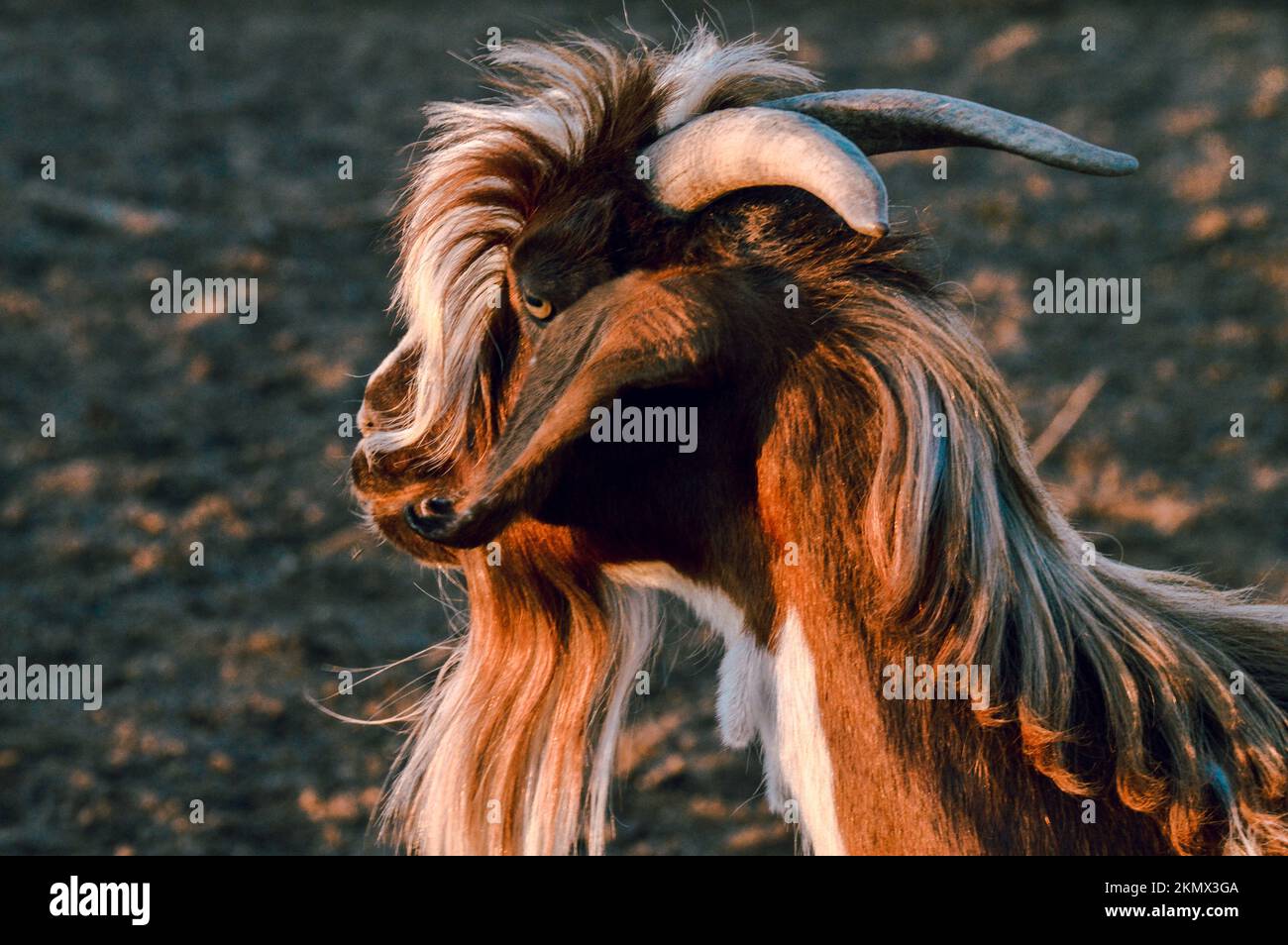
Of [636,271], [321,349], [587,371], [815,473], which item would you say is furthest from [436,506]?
[321,349]

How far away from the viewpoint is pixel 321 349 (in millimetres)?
7773

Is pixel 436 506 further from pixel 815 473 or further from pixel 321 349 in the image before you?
pixel 321 349

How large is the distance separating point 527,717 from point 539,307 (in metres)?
0.96

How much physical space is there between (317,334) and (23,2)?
4605 millimetres

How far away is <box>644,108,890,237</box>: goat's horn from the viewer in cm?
253

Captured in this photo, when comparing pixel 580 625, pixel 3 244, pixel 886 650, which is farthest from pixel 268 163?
pixel 886 650

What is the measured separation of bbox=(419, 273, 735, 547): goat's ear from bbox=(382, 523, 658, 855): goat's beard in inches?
17.8

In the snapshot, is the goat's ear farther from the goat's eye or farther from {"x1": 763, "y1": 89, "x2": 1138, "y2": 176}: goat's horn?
{"x1": 763, "y1": 89, "x2": 1138, "y2": 176}: goat's horn

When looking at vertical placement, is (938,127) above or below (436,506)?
above

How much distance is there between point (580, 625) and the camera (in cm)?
337

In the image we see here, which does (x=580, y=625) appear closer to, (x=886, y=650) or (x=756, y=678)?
(x=756, y=678)

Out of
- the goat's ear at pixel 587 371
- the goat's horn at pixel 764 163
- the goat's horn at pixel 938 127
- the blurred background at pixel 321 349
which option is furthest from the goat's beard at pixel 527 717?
the goat's horn at pixel 938 127

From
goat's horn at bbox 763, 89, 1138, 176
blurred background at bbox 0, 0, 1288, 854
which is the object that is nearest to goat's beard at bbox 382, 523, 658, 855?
blurred background at bbox 0, 0, 1288, 854

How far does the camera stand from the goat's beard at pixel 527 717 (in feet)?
11.0
